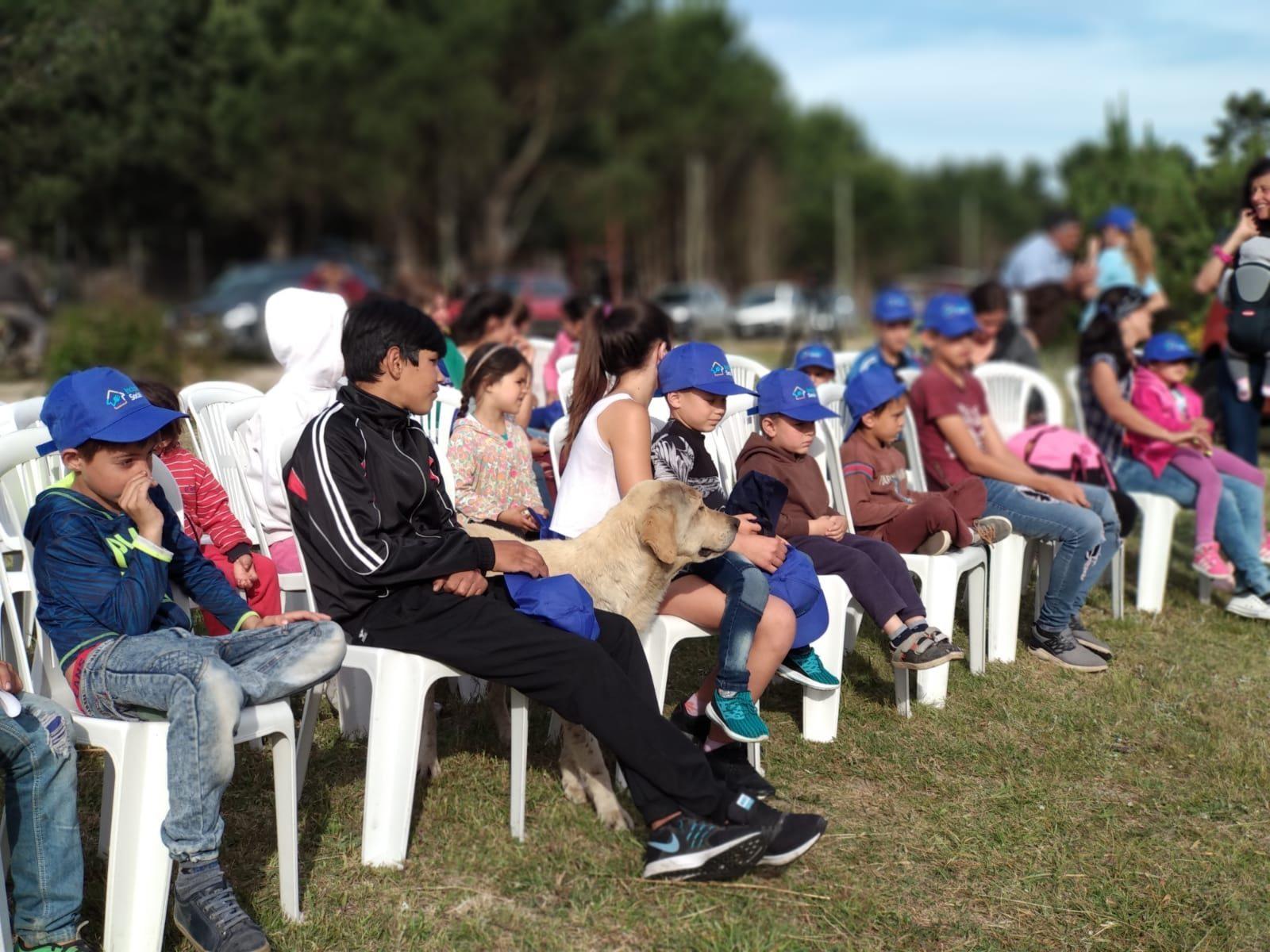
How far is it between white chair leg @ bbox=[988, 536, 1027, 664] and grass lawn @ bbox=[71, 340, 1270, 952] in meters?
0.34

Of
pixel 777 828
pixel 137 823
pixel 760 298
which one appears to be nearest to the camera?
pixel 137 823

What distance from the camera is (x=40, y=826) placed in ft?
9.32

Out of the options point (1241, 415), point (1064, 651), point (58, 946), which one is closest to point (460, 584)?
point (58, 946)

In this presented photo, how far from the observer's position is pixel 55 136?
9750mm

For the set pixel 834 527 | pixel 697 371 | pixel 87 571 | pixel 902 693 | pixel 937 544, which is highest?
pixel 697 371

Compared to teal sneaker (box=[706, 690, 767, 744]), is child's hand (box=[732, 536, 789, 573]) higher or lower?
higher

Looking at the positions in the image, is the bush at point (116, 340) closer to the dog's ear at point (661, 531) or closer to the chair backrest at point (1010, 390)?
the chair backrest at point (1010, 390)

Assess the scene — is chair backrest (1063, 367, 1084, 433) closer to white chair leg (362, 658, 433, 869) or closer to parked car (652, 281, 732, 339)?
white chair leg (362, 658, 433, 869)

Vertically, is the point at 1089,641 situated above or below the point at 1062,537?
below

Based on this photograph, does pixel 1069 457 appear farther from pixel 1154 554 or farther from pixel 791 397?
pixel 791 397

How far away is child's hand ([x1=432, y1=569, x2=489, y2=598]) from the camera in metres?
3.51

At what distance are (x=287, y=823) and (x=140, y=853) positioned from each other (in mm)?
385

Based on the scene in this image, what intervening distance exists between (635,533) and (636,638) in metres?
0.30

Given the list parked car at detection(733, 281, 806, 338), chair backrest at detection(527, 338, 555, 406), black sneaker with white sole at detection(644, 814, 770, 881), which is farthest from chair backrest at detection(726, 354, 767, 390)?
parked car at detection(733, 281, 806, 338)
